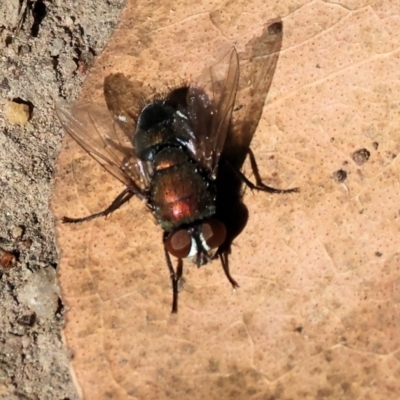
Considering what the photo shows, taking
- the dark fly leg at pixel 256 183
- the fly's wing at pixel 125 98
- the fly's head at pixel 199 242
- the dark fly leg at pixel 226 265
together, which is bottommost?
the dark fly leg at pixel 226 265

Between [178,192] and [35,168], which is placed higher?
[35,168]

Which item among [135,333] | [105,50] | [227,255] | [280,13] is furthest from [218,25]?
[135,333]

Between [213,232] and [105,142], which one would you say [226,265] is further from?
[105,142]

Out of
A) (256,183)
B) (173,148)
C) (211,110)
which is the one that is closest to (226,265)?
(256,183)

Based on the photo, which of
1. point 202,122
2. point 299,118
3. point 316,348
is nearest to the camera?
point 316,348

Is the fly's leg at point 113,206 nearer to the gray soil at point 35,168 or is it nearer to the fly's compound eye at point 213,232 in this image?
the gray soil at point 35,168

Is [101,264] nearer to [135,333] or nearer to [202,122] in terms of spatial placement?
[135,333]

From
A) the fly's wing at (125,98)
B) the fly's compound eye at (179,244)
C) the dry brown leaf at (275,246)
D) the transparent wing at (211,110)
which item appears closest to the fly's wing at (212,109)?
the transparent wing at (211,110)
